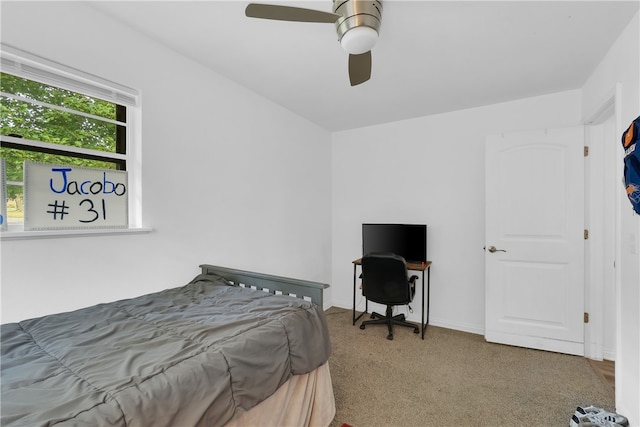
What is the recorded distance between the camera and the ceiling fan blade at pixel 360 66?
175 centimetres

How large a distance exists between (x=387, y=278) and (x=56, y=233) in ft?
8.52

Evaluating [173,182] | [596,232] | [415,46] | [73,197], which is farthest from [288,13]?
[596,232]

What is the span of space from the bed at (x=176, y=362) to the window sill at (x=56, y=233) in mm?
416

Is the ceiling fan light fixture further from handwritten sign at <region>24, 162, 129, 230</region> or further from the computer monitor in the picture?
the computer monitor

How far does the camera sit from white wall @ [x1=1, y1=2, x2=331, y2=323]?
149cm

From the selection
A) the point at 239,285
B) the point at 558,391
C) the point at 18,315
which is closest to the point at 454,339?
the point at 558,391

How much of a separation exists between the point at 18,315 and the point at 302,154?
2.74 metres

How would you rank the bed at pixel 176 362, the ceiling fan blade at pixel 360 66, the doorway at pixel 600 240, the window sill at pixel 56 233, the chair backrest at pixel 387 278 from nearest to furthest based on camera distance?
the bed at pixel 176 362, the window sill at pixel 56 233, the ceiling fan blade at pixel 360 66, the doorway at pixel 600 240, the chair backrest at pixel 387 278

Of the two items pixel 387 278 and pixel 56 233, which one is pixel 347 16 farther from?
pixel 387 278

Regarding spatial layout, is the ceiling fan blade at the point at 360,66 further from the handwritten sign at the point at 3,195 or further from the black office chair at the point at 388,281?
the handwritten sign at the point at 3,195

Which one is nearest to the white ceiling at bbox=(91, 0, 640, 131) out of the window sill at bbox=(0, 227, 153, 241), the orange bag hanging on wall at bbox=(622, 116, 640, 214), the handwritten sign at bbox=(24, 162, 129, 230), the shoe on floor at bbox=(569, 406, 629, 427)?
the orange bag hanging on wall at bbox=(622, 116, 640, 214)

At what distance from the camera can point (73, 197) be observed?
161 cm

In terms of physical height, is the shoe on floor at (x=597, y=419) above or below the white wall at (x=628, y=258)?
below

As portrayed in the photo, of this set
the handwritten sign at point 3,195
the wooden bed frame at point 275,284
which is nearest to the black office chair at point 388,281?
the wooden bed frame at point 275,284
